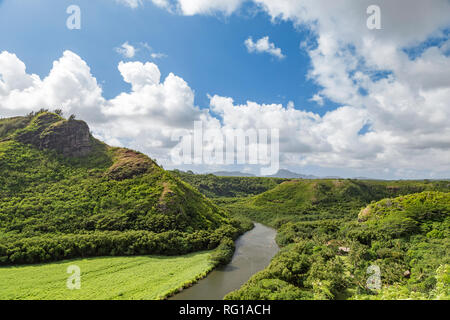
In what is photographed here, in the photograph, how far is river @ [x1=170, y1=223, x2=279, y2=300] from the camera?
31531mm

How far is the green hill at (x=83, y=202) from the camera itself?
40.8 m

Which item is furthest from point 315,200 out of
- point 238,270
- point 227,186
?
point 227,186

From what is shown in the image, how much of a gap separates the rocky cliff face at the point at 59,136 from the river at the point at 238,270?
66.4 metres

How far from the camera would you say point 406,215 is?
46.1 metres

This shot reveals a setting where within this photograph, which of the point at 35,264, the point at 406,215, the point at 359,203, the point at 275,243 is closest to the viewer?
the point at 35,264

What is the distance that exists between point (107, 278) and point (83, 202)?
3043 centimetres

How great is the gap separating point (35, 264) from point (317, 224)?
65555 mm

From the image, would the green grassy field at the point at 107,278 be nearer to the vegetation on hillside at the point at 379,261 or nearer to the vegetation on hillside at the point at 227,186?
the vegetation on hillside at the point at 379,261

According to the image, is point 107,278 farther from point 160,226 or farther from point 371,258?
point 371,258

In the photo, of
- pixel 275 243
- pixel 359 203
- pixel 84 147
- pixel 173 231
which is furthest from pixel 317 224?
pixel 84 147

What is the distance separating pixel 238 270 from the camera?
4097 centimetres

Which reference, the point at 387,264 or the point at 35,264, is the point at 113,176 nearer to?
the point at 35,264

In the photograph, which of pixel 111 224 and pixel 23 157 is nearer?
pixel 111 224

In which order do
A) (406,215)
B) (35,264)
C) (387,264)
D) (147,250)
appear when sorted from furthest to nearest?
(406,215)
(147,250)
(35,264)
(387,264)
